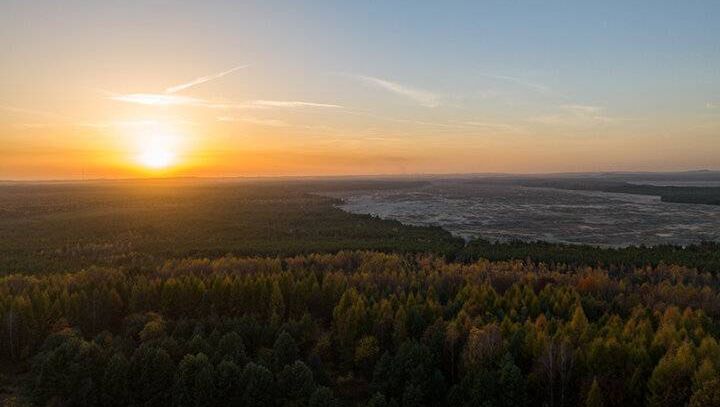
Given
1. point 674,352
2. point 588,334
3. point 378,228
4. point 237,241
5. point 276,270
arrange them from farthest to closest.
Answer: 1. point 378,228
2. point 237,241
3. point 276,270
4. point 588,334
5. point 674,352

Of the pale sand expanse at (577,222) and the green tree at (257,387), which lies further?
the pale sand expanse at (577,222)

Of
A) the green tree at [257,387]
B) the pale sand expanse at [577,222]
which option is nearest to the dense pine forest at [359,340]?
the green tree at [257,387]

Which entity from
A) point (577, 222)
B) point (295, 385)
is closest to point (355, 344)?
point (295, 385)

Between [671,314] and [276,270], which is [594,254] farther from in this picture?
[276,270]

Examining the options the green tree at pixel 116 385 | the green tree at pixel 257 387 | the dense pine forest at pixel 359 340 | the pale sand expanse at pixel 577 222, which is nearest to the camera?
the green tree at pixel 257 387

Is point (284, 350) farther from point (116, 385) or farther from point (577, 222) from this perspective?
Answer: point (577, 222)

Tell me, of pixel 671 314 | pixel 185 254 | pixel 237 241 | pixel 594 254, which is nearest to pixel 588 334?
pixel 671 314

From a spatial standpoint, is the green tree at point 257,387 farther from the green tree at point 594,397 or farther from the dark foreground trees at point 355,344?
the green tree at point 594,397

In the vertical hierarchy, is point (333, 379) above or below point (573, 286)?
below
